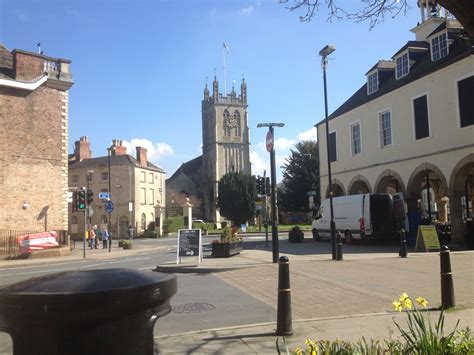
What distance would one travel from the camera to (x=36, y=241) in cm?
2542

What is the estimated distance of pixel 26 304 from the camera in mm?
2121

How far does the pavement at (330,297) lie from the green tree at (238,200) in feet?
205

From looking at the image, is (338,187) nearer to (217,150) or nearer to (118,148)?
(118,148)

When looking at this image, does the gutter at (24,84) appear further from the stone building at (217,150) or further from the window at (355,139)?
the stone building at (217,150)

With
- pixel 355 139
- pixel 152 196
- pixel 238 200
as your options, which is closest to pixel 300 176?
pixel 238 200

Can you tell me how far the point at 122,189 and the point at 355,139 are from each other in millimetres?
37392

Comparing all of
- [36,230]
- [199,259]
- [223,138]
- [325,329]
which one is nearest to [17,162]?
[36,230]

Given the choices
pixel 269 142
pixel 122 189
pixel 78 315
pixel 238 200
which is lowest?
pixel 78 315

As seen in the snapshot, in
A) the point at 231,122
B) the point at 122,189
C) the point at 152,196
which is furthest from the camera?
the point at 231,122

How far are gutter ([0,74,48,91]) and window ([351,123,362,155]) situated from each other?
1944 cm

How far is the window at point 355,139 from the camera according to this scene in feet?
99.8

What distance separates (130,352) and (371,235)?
2323cm

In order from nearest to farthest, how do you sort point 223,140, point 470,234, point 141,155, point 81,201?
point 470,234, point 81,201, point 141,155, point 223,140

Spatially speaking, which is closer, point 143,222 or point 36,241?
point 36,241
